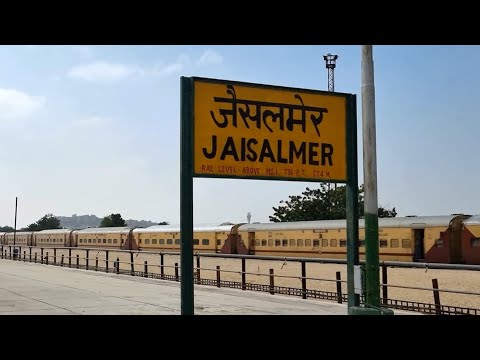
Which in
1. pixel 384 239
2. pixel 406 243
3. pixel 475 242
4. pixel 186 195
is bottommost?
pixel 406 243

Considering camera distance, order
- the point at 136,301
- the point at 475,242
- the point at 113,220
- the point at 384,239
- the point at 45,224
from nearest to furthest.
A: the point at 136,301 < the point at 475,242 < the point at 384,239 < the point at 113,220 < the point at 45,224

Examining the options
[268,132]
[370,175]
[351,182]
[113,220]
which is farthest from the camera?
[113,220]

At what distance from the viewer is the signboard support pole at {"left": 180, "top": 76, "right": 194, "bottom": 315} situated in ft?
21.1

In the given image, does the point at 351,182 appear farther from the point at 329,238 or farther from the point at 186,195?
the point at 329,238

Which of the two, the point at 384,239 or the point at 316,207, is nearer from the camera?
the point at 384,239

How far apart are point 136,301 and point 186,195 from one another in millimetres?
5863

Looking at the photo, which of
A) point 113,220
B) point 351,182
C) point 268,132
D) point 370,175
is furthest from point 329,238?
point 113,220

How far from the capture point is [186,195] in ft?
21.3

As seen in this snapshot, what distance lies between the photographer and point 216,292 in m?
13.8

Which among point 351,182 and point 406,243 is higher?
point 351,182

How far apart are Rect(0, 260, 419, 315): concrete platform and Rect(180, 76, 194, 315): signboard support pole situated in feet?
12.0
